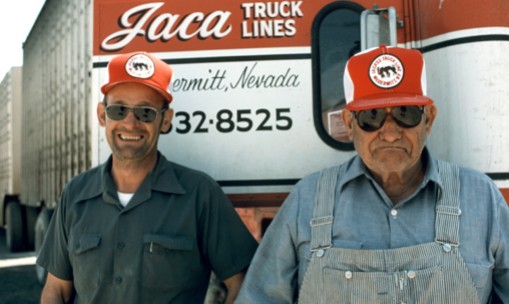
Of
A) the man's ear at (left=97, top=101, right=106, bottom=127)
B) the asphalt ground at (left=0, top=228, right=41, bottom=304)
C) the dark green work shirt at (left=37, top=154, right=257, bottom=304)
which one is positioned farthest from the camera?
the asphalt ground at (left=0, top=228, right=41, bottom=304)

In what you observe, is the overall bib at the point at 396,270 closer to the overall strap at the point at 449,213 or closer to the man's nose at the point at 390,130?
the overall strap at the point at 449,213

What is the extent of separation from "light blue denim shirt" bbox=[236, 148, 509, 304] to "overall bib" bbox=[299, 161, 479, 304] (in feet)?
0.10

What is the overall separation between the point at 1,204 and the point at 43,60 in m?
4.25

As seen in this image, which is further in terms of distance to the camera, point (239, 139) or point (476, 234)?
point (239, 139)

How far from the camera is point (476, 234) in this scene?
1.69 m

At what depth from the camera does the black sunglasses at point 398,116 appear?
1821 mm

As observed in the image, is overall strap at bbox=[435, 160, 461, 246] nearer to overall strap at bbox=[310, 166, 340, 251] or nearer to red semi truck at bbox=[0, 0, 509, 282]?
overall strap at bbox=[310, 166, 340, 251]

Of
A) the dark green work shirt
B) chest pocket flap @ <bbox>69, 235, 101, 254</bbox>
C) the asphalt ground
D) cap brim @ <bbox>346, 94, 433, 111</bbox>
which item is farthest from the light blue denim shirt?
the asphalt ground

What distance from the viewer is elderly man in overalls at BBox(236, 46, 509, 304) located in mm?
1671

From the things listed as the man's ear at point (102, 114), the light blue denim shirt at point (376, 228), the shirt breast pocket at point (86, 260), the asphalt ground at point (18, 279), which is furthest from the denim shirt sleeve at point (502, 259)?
the asphalt ground at point (18, 279)

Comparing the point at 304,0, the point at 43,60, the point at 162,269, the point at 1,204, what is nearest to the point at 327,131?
the point at 304,0

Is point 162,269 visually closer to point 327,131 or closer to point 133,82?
point 133,82

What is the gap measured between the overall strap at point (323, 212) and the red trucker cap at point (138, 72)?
2.64ft

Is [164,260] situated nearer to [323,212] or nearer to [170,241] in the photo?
[170,241]
